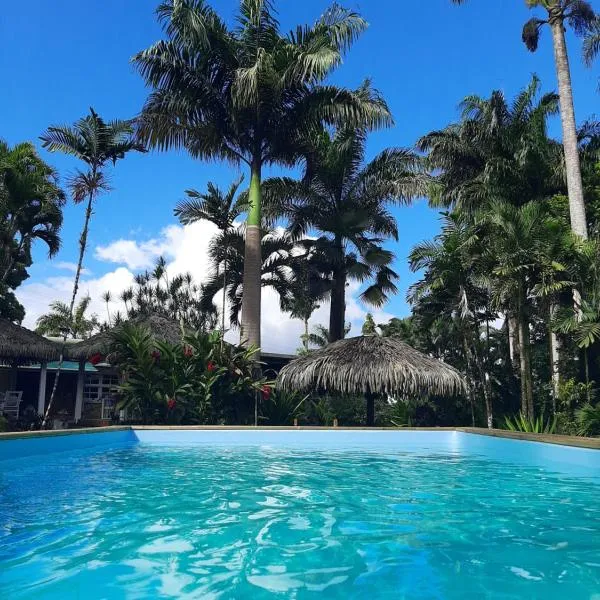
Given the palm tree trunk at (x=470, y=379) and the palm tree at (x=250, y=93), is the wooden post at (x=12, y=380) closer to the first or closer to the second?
the palm tree at (x=250, y=93)

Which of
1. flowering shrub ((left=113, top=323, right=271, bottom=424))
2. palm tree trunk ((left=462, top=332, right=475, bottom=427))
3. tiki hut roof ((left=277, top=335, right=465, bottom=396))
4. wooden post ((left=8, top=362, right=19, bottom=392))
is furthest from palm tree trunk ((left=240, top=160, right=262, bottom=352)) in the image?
wooden post ((left=8, top=362, right=19, bottom=392))

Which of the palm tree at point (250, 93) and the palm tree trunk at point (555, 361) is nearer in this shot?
the palm tree trunk at point (555, 361)

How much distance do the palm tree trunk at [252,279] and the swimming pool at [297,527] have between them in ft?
19.5

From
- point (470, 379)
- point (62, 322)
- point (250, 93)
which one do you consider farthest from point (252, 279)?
point (62, 322)

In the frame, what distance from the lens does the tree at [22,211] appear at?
15664 millimetres

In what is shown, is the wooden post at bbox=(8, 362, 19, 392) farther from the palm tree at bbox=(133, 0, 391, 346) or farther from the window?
the palm tree at bbox=(133, 0, 391, 346)

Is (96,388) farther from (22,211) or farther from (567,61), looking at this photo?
(567,61)

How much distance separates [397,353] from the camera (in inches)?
580

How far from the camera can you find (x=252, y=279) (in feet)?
49.9

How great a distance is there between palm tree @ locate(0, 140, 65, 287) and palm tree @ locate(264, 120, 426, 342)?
723cm

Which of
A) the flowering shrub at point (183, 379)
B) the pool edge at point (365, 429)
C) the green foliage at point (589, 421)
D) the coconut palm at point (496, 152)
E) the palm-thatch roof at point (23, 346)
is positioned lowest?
the pool edge at point (365, 429)

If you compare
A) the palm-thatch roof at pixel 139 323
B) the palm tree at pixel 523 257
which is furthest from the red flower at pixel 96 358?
the palm tree at pixel 523 257

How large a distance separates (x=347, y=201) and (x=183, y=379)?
28.2 ft

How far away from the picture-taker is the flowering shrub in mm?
13195
